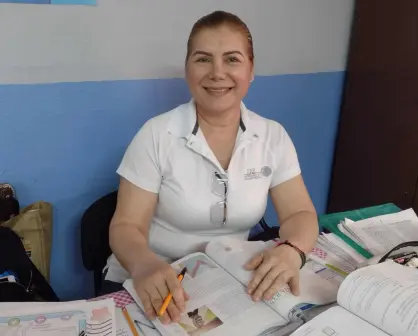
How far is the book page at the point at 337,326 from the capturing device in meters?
0.83

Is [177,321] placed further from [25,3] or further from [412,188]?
[412,188]

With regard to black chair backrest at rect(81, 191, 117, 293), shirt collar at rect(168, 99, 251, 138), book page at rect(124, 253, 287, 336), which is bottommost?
black chair backrest at rect(81, 191, 117, 293)

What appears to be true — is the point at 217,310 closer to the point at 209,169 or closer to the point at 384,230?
the point at 209,169

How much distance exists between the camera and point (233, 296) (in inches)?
37.4

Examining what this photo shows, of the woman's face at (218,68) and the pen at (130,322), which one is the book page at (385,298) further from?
the woman's face at (218,68)

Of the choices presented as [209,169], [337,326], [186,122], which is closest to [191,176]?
[209,169]

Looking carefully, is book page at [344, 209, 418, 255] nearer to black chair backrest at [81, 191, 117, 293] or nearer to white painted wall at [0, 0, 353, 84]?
black chair backrest at [81, 191, 117, 293]

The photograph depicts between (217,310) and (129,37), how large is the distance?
113 centimetres

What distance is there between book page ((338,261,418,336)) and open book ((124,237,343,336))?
78mm

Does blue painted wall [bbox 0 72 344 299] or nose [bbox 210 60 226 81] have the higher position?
nose [bbox 210 60 226 81]

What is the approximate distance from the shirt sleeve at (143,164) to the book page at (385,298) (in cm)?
59

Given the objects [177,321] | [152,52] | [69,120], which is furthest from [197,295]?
[152,52]

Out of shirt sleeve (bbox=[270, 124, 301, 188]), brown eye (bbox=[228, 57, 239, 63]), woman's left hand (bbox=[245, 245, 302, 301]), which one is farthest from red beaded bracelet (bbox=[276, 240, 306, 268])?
brown eye (bbox=[228, 57, 239, 63])

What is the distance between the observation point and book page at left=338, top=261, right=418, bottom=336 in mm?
830
